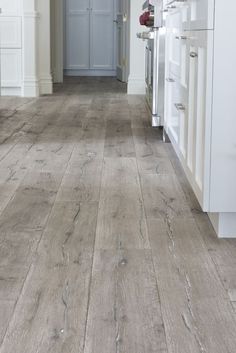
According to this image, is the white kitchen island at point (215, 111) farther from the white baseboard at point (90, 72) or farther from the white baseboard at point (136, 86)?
the white baseboard at point (90, 72)

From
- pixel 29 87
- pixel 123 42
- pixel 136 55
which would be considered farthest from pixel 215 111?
pixel 123 42

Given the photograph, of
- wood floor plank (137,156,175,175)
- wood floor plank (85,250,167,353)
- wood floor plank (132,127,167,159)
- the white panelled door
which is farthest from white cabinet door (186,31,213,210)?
the white panelled door

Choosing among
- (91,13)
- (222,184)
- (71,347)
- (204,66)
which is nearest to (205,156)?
(222,184)

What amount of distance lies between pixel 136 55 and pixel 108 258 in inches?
222

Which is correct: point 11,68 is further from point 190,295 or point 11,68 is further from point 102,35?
point 190,295

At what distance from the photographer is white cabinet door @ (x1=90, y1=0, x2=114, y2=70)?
1064 centimetres

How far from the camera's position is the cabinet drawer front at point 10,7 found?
23.7 feet

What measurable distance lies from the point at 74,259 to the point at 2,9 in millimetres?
5669

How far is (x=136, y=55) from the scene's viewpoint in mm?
7488

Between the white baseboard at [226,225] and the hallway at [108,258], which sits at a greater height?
the white baseboard at [226,225]

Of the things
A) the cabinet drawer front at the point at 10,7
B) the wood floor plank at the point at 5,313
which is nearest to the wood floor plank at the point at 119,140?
the wood floor plank at the point at 5,313

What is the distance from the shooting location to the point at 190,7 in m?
2.73

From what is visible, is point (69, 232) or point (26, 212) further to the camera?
point (26, 212)

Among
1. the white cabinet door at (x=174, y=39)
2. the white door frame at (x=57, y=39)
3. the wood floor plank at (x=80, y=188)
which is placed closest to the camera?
the wood floor plank at (x=80, y=188)
